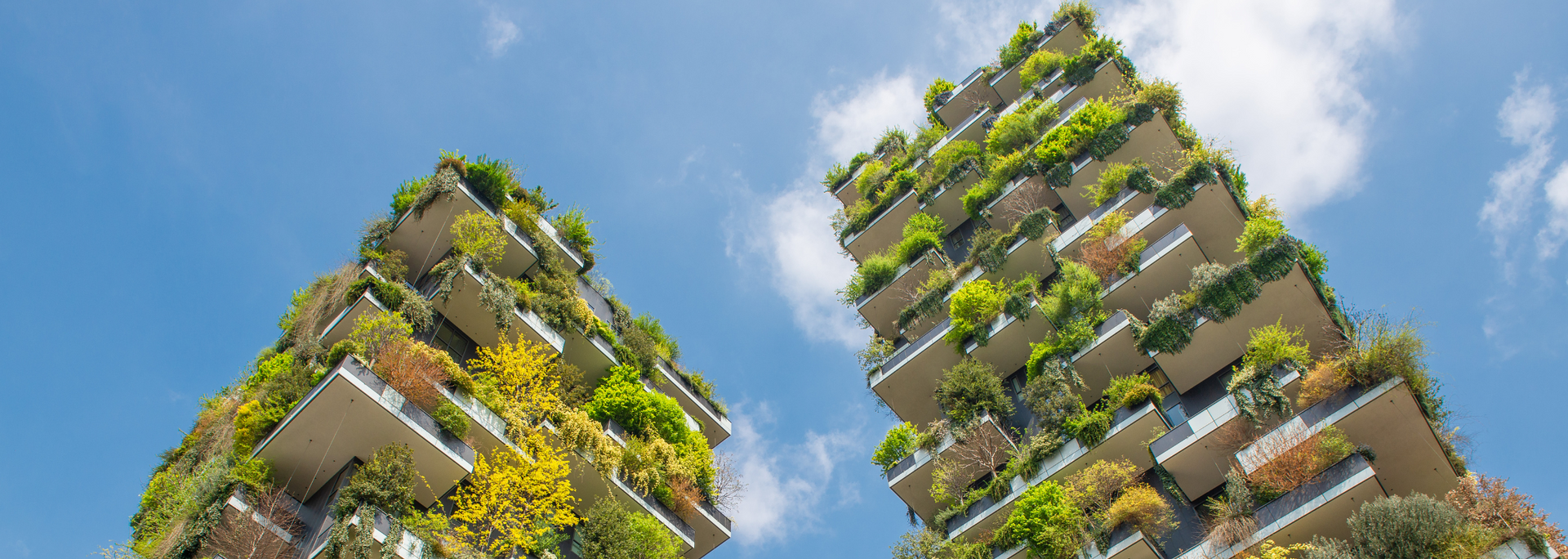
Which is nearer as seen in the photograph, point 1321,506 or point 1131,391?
point 1321,506

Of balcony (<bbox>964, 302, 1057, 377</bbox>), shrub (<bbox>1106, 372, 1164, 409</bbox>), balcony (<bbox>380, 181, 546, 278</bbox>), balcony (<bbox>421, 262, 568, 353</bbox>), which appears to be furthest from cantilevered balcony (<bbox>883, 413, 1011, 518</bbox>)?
balcony (<bbox>380, 181, 546, 278</bbox>)

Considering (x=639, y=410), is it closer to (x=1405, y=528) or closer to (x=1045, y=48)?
(x=1405, y=528)

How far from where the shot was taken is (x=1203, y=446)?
2014cm

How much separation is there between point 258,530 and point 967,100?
34.0 meters

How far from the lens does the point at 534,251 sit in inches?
1096

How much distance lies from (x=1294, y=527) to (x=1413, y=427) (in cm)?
360

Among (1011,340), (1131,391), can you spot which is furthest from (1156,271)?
(1011,340)

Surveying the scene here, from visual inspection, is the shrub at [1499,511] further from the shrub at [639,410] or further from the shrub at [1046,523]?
the shrub at [639,410]

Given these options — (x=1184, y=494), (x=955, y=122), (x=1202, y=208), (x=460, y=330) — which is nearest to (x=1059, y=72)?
(x=955, y=122)

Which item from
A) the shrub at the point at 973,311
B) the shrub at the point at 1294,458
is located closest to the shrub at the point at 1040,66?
the shrub at the point at 973,311

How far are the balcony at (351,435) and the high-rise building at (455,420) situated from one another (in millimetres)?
43

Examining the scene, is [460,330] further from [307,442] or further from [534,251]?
[307,442]

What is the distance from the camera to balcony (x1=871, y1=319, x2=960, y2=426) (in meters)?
28.0

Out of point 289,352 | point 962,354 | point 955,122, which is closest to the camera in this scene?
point 289,352
